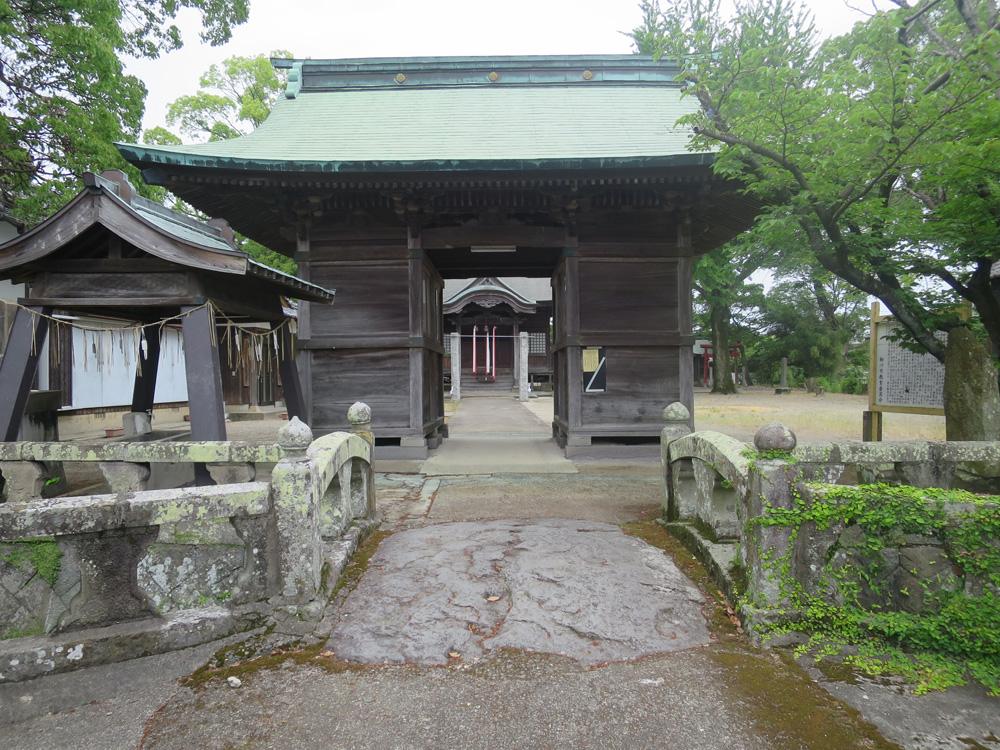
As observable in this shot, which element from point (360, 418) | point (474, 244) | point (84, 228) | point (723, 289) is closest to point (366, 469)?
point (360, 418)

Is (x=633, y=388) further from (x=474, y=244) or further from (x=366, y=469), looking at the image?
(x=366, y=469)

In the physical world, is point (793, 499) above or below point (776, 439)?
below

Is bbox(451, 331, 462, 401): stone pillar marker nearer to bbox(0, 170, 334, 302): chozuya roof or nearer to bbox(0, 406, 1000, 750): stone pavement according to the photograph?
bbox(0, 170, 334, 302): chozuya roof

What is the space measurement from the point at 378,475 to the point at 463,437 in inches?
145

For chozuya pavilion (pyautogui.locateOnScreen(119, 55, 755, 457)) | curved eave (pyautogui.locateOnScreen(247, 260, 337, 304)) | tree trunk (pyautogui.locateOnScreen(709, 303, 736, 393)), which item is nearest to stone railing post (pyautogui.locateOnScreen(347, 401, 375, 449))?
curved eave (pyautogui.locateOnScreen(247, 260, 337, 304))

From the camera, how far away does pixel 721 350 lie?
26.3m

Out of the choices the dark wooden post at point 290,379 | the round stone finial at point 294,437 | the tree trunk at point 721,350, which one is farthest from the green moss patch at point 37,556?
the tree trunk at point 721,350

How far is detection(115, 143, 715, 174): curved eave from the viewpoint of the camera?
688cm

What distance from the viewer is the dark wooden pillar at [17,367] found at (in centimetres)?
507

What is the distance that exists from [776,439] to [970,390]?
3909 millimetres

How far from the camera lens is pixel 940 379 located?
7.61 m

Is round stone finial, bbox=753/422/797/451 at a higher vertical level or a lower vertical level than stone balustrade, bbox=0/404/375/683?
higher

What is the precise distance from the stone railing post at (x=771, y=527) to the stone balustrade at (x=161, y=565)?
266 cm

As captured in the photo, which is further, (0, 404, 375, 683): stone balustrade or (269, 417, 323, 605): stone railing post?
(269, 417, 323, 605): stone railing post
